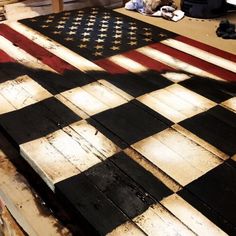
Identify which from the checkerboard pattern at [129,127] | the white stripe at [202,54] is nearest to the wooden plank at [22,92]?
the checkerboard pattern at [129,127]

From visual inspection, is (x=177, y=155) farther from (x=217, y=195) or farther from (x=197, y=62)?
(x=197, y=62)

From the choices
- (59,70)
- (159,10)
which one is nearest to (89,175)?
(59,70)

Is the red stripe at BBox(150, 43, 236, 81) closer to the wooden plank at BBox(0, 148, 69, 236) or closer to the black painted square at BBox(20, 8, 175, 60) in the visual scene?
the black painted square at BBox(20, 8, 175, 60)

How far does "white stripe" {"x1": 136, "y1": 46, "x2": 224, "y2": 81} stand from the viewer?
1.90 meters

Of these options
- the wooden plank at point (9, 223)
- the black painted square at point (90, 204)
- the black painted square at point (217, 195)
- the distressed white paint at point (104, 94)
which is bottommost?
the wooden plank at point (9, 223)

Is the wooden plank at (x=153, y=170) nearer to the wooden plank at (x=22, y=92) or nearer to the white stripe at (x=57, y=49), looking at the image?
the wooden plank at (x=22, y=92)

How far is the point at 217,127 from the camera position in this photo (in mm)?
1452

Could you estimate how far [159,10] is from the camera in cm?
281

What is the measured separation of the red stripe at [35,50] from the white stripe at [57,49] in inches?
1.3

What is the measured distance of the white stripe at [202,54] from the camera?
199 centimetres

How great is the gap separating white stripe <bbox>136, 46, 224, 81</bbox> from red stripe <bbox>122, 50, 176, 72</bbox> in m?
0.03

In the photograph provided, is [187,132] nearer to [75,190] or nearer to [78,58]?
[75,190]

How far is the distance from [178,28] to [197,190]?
5.50 ft

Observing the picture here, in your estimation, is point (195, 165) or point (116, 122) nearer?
point (195, 165)
